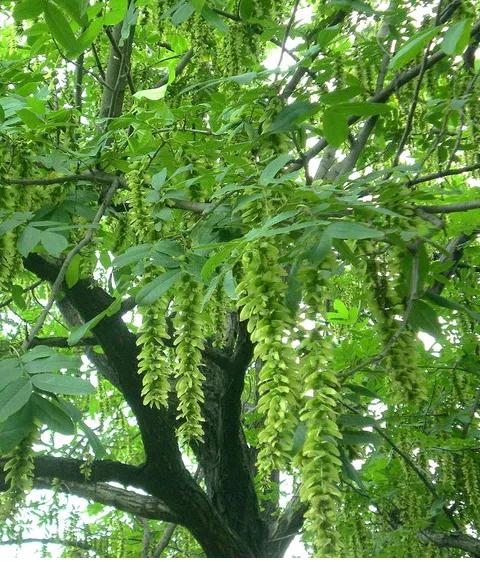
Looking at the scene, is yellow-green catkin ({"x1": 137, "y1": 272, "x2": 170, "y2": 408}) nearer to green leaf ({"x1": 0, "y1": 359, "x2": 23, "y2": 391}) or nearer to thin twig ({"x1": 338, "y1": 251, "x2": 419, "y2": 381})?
green leaf ({"x1": 0, "y1": 359, "x2": 23, "y2": 391})

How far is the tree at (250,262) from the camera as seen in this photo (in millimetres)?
1465

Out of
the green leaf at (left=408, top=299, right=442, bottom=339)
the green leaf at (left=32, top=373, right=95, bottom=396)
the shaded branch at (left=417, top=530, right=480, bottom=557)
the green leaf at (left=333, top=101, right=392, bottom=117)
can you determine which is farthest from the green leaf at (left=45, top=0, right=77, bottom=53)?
the shaded branch at (left=417, top=530, right=480, bottom=557)

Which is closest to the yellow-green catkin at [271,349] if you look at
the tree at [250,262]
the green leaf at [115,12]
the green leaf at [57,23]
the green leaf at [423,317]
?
the tree at [250,262]

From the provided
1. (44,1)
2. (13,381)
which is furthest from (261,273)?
(44,1)

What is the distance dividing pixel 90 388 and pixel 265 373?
0.47 metres

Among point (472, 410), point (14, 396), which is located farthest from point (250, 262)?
point (472, 410)

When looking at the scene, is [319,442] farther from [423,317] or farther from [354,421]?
[423,317]

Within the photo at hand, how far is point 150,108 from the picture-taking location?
8.01 ft

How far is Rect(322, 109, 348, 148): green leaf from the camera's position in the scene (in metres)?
1.90

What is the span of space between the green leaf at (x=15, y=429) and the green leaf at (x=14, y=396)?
0.11 feet

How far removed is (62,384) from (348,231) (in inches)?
27.2

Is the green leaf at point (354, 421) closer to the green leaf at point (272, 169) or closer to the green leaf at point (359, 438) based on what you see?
the green leaf at point (359, 438)

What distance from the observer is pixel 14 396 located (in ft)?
5.20

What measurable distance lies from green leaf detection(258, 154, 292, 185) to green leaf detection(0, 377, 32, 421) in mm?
673
